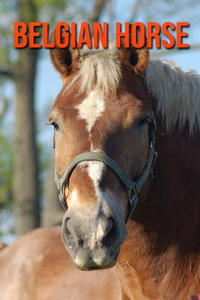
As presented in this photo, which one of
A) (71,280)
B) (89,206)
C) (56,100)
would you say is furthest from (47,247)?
(89,206)

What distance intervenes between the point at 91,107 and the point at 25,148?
7909mm

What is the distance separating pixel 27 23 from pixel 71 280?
7.20 metres

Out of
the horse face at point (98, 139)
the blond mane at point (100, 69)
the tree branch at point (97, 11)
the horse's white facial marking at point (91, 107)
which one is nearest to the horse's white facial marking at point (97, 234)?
the horse face at point (98, 139)

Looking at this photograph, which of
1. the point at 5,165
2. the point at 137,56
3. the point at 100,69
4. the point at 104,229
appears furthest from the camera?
the point at 5,165

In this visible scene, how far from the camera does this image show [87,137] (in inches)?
104

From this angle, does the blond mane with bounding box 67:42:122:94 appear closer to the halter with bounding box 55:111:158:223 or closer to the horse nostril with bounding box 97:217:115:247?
the halter with bounding box 55:111:158:223

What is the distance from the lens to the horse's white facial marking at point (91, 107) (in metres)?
2.68

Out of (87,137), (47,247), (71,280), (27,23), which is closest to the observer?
(87,137)

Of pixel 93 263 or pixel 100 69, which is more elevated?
pixel 100 69

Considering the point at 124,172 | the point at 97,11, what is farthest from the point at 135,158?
the point at 97,11

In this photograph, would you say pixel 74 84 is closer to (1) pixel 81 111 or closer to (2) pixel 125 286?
(1) pixel 81 111

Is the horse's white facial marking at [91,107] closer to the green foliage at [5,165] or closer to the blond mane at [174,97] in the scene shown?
the blond mane at [174,97]

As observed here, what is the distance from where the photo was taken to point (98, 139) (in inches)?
103

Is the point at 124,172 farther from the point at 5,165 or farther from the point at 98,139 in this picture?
the point at 5,165
